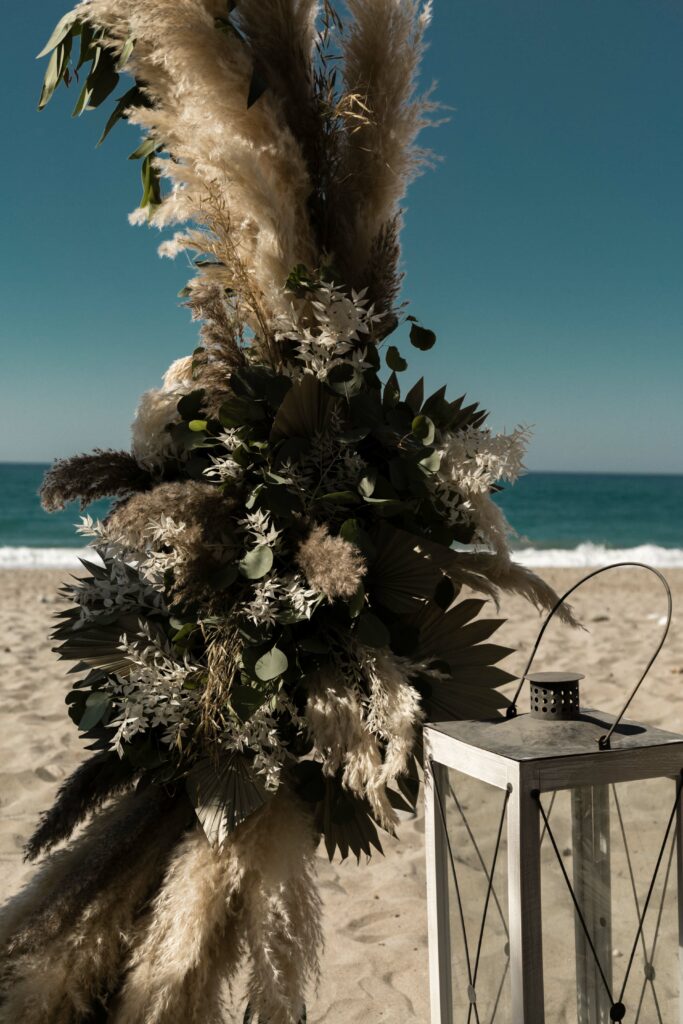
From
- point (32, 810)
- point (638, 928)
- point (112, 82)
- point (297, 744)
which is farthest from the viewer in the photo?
point (32, 810)

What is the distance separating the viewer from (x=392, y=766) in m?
1.16

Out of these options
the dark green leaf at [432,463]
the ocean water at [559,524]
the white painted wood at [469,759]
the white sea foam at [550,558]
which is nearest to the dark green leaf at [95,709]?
the white painted wood at [469,759]

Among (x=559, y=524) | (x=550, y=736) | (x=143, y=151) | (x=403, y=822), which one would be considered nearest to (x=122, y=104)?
(x=143, y=151)

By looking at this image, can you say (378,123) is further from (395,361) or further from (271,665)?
(271,665)

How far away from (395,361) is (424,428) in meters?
0.16

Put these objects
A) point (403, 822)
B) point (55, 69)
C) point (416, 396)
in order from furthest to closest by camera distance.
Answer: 1. point (403, 822)
2. point (55, 69)
3. point (416, 396)

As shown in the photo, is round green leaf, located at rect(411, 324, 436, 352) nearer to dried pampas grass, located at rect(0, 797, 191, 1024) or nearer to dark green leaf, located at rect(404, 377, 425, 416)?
dark green leaf, located at rect(404, 377, 425, 416)

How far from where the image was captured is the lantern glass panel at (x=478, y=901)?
123 centimetres

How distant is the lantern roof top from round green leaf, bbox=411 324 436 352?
619mm

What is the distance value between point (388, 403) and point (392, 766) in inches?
22.7

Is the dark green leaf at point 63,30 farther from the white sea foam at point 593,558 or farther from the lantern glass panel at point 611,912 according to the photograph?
the white sea foam at point 593,558

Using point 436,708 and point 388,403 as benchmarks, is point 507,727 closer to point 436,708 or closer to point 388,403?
point 436,708

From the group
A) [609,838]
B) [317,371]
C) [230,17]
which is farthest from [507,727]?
[230,17]

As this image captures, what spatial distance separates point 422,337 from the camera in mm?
1407
